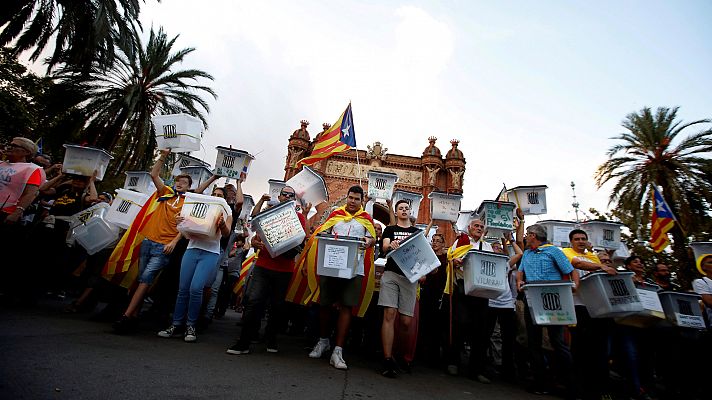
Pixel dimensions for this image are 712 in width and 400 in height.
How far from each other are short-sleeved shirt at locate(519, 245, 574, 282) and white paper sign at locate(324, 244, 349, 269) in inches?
99.3

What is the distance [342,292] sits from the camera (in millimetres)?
4484

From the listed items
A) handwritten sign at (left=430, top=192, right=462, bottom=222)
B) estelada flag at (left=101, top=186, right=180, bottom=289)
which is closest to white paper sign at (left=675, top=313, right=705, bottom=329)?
handwritten sign at (left=430, top=192, right=462, bottom=222)

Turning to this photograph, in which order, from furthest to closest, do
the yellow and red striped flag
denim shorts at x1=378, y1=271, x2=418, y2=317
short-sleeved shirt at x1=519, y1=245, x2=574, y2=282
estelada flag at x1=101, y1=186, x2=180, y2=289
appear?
the yellow and red striped flag → estelada flag at x1=101, y1=186, x2=180, y2=289 → short-sleeved shirt at x1=519, y1=245, x2=574, y2=282 → denim shorts at x1=378, y1=271, x2=418, y2=317

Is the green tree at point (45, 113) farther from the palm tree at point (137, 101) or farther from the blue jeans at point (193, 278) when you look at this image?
the blue jeans at point (193, 278)

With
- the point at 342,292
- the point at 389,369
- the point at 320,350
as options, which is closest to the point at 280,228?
the point at 342,292

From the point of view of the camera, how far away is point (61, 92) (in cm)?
1552

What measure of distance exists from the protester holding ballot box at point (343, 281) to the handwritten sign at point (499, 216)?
1983 mm

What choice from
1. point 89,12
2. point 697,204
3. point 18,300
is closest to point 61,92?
point 89,12

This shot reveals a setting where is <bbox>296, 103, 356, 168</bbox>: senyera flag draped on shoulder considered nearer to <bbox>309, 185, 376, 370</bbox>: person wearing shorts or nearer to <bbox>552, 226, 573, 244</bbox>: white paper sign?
<bbox>309, 185, 376, 370</bbox>: person wearing shorts

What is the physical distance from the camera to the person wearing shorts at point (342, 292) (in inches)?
174

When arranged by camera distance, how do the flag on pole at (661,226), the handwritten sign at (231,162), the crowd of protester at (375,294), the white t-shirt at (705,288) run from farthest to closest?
the flag on pole at (661,226) < the handwritten sign at (231,162) < the white t-shirt at (705,288) < the crowd of protester at (375,294)

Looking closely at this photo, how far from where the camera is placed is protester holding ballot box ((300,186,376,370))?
4.45 metres

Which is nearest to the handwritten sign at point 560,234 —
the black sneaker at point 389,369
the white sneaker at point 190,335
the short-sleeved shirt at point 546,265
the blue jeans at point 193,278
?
the short-sleeved shirt at point 546,265

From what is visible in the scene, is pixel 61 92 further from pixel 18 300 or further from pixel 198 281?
pixel 198 281
